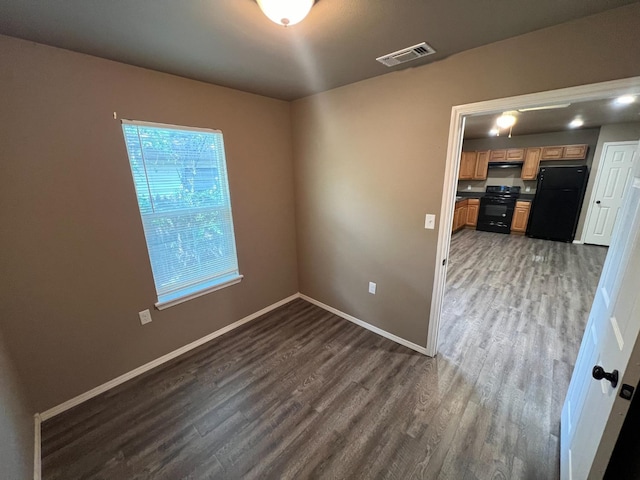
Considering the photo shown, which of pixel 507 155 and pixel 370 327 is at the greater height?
pixel 507 155

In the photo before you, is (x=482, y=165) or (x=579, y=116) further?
(x=482, y=165)

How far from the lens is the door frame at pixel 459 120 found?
1.28m

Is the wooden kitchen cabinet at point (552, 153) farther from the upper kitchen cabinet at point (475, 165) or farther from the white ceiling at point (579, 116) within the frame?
the upper kitchen cabinet at point (475, 165)

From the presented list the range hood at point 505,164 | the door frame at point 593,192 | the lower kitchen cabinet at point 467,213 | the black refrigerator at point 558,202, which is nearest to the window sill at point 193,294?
the lower kitchen cabinet at point 467,213

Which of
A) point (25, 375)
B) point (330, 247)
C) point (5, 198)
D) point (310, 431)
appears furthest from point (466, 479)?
point (5, 198)

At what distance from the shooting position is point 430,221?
202 cm

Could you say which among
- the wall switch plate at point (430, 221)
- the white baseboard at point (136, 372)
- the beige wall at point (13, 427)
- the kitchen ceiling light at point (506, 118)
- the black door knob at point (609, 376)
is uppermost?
the kitchen ceiling light at point (506, 118)

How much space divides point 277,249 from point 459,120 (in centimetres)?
221

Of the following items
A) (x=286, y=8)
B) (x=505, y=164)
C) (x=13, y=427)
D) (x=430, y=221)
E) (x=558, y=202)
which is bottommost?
(x=13, y=427)

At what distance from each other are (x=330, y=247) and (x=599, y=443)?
2273 mm

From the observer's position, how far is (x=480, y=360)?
219 cm

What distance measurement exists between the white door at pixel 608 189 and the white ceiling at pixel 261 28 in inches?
233

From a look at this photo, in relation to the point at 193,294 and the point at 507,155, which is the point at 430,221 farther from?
the point at 507,155

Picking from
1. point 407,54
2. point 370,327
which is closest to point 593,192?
point 370,327
